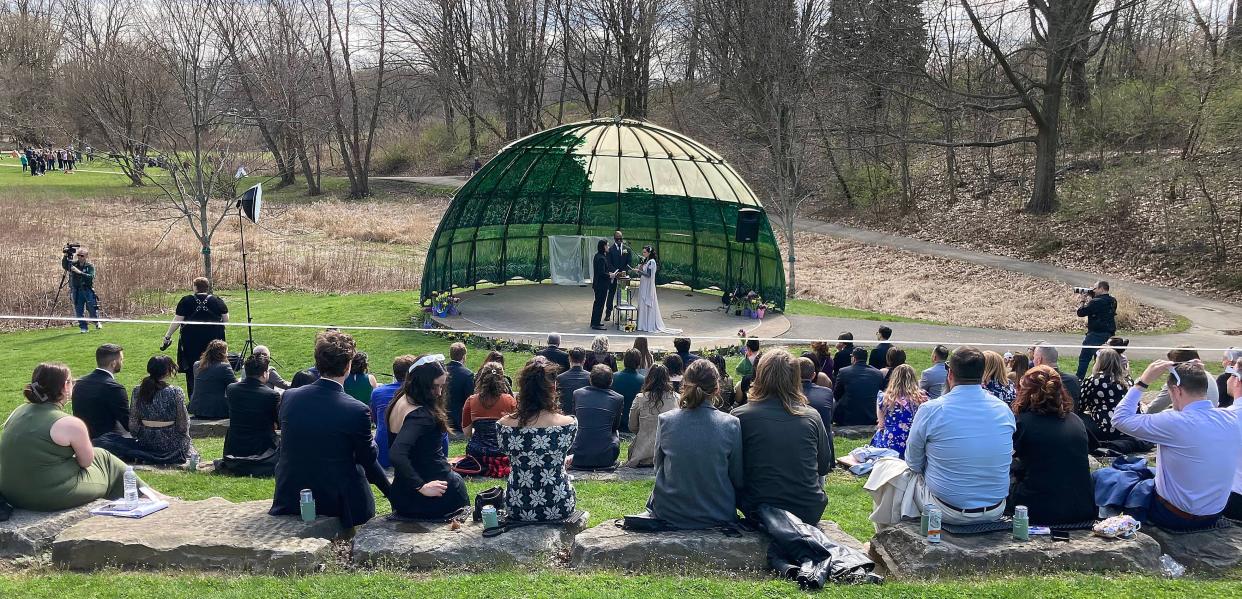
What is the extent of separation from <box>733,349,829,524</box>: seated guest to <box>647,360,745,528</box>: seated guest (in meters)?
0.13

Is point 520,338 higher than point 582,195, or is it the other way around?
point 582,195

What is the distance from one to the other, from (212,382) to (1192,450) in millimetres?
9239

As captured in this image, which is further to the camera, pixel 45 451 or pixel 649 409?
pixel 649 409

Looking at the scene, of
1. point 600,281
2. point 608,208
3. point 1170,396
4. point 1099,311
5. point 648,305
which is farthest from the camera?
point 608,208

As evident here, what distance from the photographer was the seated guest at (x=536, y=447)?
6320 millimetres

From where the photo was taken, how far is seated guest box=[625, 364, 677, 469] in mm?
8617

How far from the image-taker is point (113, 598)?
207 inches

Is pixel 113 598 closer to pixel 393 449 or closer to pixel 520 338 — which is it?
pixel 393 449

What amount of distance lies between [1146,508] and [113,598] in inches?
266

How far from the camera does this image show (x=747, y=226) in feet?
65.0

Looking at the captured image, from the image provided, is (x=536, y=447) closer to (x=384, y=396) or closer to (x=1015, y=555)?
(x=384, y=396)

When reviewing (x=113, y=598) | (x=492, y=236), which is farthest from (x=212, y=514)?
(x=492, y=236)

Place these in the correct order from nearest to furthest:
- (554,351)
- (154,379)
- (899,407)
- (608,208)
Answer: (154,379), (899,407), (554,351), (608,208)

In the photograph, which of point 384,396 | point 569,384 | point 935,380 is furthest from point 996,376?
point 384,396
